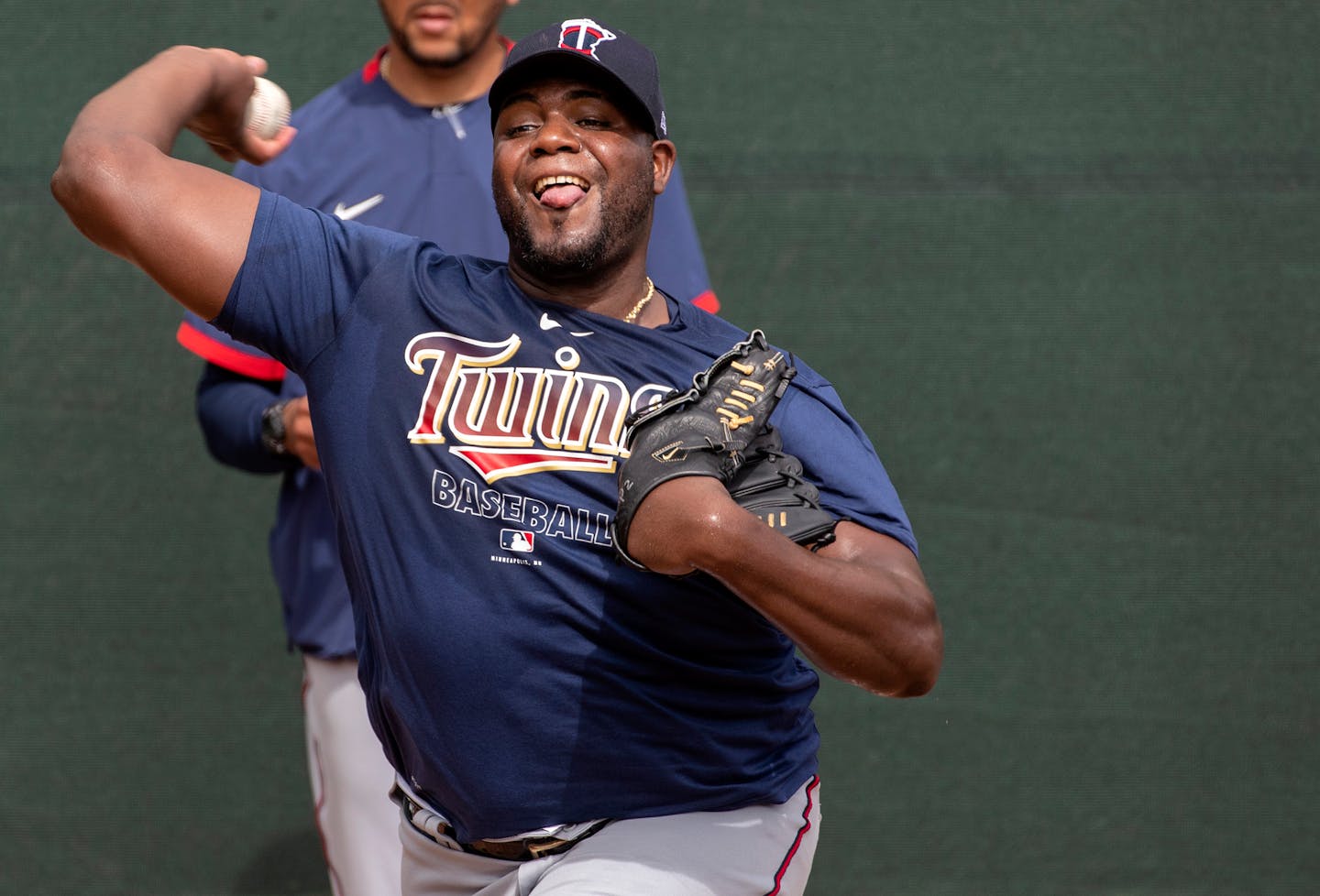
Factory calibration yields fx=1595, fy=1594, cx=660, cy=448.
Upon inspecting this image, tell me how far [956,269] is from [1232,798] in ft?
4.61

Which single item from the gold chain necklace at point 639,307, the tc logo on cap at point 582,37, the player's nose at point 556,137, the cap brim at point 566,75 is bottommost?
the gold chain necklace at point 639,307

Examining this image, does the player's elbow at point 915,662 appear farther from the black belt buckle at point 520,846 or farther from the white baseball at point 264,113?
the white baseball at point 264,113

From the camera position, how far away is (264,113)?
7.72ft

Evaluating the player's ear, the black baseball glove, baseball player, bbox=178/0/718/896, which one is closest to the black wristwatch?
baseball player, bbox=178/0/718/896

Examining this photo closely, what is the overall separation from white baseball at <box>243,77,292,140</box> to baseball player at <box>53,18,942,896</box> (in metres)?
0.11

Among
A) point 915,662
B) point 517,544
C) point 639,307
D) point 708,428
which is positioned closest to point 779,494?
point 708,428

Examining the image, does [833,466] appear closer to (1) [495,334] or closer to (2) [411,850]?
(1) [495,334]

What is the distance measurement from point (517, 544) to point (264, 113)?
81cm

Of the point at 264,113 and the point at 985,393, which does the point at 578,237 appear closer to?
the point at 264,113

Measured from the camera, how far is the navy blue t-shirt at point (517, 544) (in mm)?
1997

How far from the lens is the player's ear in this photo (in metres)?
2.35

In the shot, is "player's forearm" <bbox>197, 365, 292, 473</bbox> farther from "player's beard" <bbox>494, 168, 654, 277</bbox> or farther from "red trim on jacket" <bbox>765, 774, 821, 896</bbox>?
"red trim on jacket" <bbox>765, 774, 821, 896</bbox>

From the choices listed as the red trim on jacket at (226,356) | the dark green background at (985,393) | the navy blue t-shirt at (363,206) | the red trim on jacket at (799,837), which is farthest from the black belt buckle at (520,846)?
the dark green background at (985,393)

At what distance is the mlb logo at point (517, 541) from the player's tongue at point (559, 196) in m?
0.47
